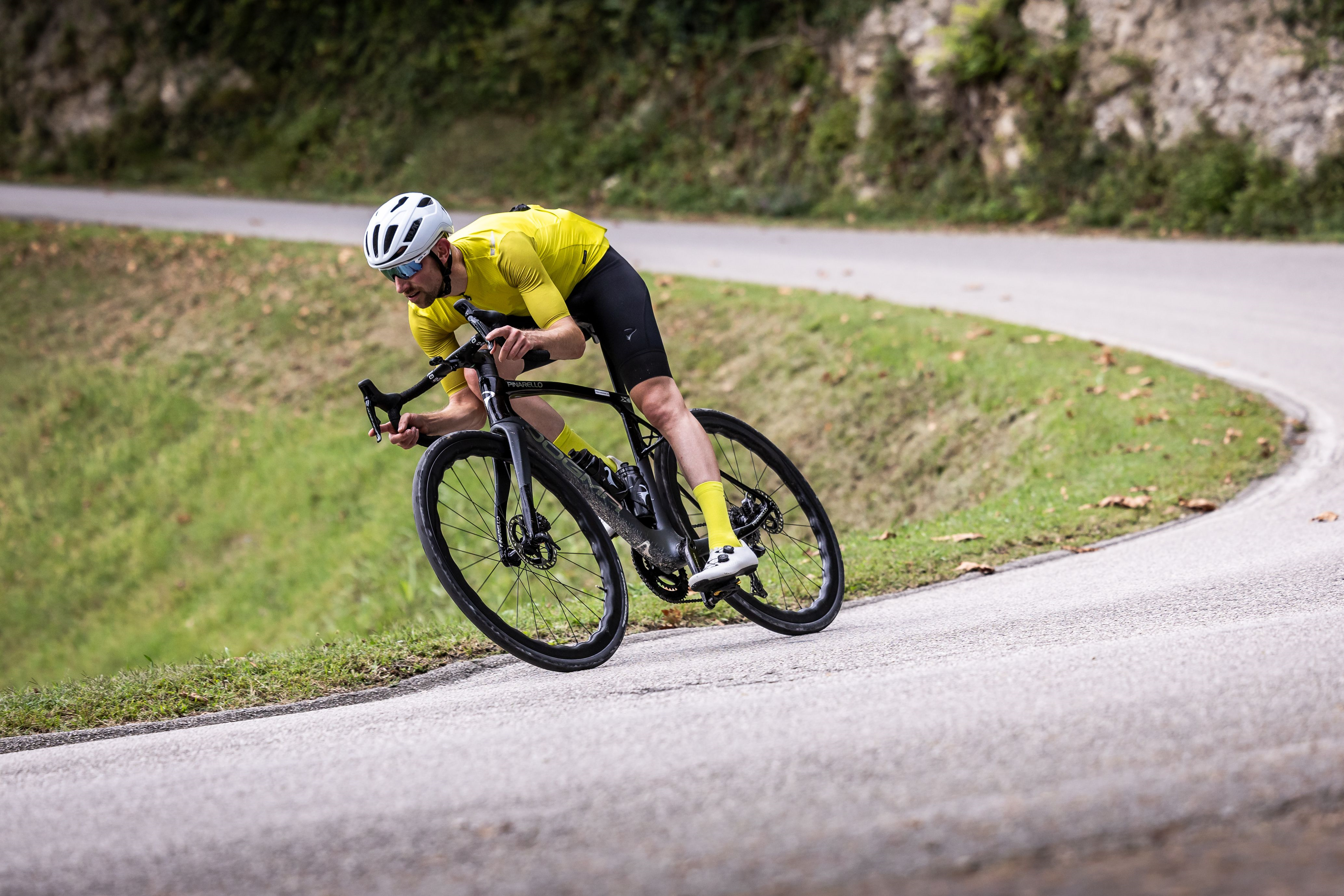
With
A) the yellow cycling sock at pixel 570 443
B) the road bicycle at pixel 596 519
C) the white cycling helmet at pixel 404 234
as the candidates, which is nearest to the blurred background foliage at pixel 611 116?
the road bicycle at pixel 596 519

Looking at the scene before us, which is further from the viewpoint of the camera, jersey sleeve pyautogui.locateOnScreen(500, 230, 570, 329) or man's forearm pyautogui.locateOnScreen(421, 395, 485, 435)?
man's forearm pyautogui.locateOnScreen(421, 395, 485, 435)

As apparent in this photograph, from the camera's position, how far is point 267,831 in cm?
288

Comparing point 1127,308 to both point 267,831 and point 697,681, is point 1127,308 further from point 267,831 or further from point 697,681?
point 267,831

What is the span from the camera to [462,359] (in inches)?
187

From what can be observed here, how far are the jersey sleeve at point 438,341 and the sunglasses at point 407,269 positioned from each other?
36cm

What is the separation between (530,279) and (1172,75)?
15146mm

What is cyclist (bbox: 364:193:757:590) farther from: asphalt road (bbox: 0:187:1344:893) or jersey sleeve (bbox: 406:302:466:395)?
asphalt road (bbox: 0:187:1344:893)

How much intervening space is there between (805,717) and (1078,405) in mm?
6590

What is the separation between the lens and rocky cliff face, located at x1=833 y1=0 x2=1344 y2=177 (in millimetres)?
15461

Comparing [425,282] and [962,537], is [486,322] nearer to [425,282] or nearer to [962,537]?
[425,282]

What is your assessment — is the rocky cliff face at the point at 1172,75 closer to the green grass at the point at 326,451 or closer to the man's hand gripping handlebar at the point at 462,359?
the green grass at the point at 326,451

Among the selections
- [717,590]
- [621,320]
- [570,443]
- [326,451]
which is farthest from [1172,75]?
[717,590]

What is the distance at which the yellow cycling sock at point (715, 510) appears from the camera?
4934 mm

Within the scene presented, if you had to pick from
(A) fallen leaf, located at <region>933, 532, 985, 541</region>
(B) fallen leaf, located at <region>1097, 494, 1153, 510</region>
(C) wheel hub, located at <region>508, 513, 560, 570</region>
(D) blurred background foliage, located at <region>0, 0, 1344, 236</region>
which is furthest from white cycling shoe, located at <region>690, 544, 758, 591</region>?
(D) blurred background foliage, located at <region>0, 0, 1344, 236</region>
